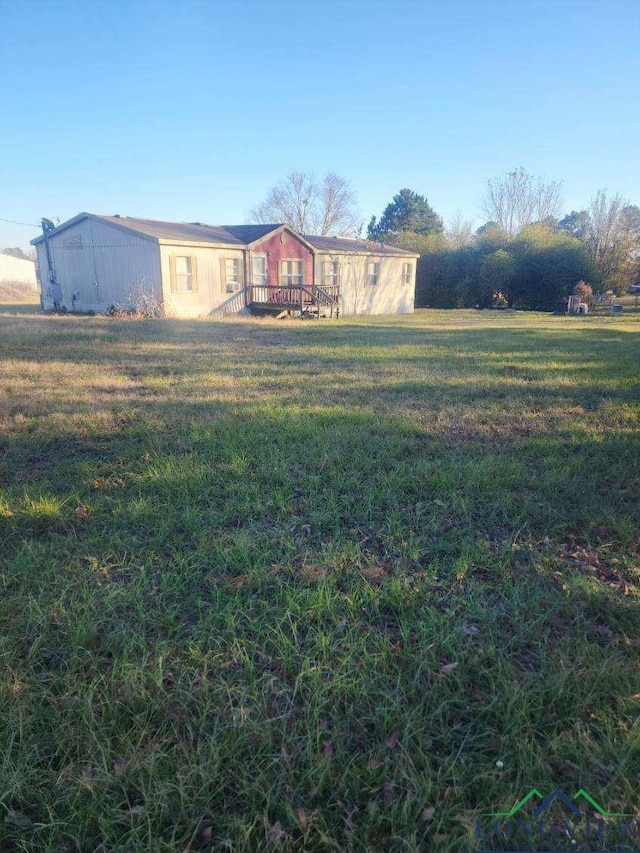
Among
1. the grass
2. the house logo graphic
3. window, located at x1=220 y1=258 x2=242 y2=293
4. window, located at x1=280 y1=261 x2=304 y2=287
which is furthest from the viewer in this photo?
window, located at x1=280 y1=261 x2=304 y2=287

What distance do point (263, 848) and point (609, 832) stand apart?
113 centimetres

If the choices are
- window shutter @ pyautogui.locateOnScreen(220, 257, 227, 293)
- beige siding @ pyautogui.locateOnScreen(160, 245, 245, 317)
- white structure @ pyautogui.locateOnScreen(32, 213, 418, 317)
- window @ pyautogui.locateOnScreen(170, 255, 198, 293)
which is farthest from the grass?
window shutter @ pyautogui.locateOnScreen(220, 257, 227, 293)

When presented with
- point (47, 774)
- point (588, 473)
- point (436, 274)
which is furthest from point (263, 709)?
point (436, 274)

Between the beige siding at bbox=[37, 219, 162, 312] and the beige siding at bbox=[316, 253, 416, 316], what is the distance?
9.18m

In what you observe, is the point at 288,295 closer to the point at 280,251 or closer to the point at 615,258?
the point at 280,251

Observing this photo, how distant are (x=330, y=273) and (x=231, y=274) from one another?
632 centimetres

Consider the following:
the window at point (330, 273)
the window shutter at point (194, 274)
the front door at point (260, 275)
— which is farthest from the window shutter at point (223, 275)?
the window at point (330, 273)

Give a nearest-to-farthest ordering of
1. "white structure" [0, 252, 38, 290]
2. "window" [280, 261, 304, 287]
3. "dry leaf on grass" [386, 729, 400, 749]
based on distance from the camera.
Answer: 1. "dry leaf on grass" [386, 729, 400, 749]
2. "window" [280, 261, 304, 287]
3. "white structure" [0, 252, 38, 290]

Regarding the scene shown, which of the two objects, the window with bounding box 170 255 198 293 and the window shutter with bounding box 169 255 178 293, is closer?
the window shutter with bounding box 169 255 178 293

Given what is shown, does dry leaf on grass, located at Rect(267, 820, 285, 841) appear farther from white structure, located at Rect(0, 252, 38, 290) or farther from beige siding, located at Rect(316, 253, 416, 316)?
white structure, located at Rect(0, 252, 38, 290)

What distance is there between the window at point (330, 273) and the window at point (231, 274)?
5.26m

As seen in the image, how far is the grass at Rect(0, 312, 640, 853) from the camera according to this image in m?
1.79

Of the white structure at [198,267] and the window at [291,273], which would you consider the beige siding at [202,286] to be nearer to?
the white structure at [198,267]

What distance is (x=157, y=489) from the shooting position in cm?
411
